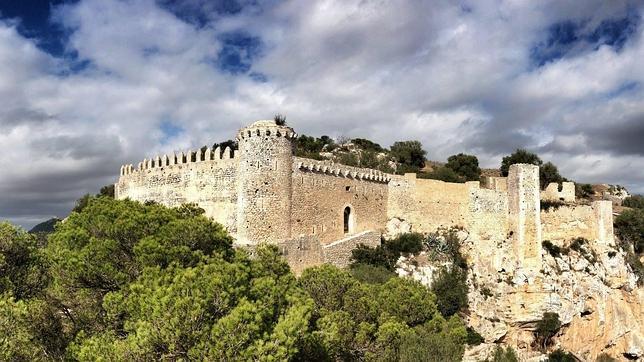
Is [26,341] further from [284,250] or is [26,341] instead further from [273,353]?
[284,250]

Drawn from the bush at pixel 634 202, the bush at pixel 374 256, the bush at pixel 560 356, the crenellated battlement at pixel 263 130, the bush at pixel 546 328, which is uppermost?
the crenellated battlement at pixel 263 130

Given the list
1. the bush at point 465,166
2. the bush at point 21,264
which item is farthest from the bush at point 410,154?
the bush at point 21,264

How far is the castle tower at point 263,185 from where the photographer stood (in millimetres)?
29219

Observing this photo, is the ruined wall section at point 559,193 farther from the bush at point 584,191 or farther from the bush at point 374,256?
the bush at point 374,256

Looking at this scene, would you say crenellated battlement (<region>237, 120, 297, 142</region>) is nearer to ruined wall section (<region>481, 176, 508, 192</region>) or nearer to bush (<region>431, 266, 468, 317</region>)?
bush (<region>431, 266, 468, 317</region>)

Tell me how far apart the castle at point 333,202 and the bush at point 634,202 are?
782 inches

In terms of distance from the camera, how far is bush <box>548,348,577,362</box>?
3587cm

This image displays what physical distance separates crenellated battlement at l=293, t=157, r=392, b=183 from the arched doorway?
1.99 metres

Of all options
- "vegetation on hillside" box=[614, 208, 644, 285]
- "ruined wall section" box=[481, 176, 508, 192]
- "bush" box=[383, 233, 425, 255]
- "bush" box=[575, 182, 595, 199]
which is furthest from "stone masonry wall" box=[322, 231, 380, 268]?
"bush" box=[575, 182, 595, 199]

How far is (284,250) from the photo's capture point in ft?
92.5

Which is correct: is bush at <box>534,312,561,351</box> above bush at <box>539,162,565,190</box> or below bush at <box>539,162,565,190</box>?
below

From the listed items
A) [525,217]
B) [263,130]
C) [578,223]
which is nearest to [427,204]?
[525,217]

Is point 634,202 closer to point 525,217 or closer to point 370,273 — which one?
point 525,217

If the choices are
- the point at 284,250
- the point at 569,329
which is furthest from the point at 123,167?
the point at 569,329
